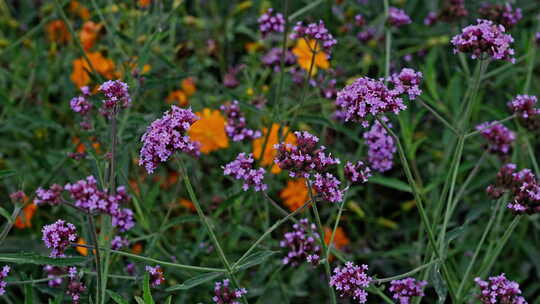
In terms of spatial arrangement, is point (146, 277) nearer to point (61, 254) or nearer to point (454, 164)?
point (61, 254)

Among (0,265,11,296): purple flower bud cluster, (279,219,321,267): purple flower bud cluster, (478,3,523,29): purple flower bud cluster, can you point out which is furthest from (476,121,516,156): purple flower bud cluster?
(0,265,11,296): purple flower bud cluster

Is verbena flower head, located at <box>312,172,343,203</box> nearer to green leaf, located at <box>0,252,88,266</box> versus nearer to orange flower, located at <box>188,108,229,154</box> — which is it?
green leaf, located at <box>0,252,88,266</box>

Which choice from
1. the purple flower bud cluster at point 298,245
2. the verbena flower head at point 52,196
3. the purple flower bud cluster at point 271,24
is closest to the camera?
the verbena flower head at point 52,196

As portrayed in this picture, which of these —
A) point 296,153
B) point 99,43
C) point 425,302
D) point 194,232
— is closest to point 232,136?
point 194,232

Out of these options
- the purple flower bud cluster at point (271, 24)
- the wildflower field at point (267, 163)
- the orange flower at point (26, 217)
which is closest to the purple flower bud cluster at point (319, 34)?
the wildflower field at point (267, 163)

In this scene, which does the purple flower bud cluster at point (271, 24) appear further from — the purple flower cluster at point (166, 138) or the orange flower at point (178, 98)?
the purple flower cluster at point (166, 138)

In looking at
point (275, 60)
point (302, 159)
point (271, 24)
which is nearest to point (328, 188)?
point (302, 159)
